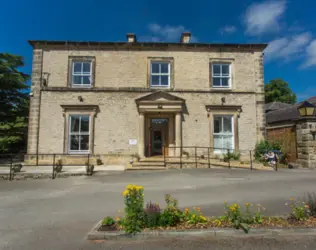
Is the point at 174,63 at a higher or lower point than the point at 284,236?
higher

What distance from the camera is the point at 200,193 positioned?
20.5 ft

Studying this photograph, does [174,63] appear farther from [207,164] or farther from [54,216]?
[54,216]

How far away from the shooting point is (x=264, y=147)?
38.2ft

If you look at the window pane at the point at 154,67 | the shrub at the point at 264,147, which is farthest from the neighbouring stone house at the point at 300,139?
the window pane at the point at 154,67

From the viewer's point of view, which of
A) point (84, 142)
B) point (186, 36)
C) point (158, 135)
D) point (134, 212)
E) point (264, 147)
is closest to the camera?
point (134, 212)

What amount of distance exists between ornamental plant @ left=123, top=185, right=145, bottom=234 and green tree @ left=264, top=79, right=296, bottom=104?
37.1m

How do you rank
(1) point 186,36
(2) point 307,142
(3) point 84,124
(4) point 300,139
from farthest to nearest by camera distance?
(1) point 186,36 < (3) point 84,124 < (4) point 300,139 < (2) point 307,142

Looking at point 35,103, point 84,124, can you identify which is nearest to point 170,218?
point 84,124

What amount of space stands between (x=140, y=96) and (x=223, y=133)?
19.1 feet

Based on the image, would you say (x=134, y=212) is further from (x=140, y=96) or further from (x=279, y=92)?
(x=279, y=92)

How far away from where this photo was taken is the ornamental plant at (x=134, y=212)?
3435 mm

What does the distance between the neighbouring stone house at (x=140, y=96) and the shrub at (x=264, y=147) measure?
51cm

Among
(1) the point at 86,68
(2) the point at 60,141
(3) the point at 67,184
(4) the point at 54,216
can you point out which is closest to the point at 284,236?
(4) the point at 54,216

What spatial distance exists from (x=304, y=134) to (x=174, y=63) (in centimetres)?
852
